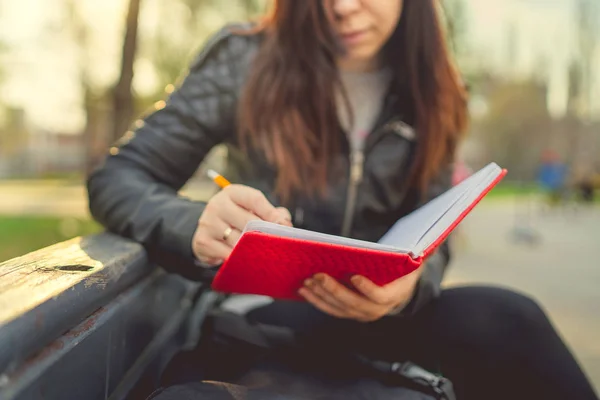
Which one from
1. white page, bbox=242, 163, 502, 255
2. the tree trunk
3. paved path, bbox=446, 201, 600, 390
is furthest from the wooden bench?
the tree trunk

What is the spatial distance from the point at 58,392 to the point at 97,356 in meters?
0.12

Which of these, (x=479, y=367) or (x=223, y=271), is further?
(x=479, y=367)

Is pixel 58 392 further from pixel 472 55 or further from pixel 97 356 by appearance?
pixel 472 55

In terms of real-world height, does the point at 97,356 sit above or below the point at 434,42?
below

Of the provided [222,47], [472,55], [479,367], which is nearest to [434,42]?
[222,47]

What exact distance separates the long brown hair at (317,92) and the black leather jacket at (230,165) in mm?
40

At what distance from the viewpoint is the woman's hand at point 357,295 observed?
975 millimetres

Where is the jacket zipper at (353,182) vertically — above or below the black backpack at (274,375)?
above

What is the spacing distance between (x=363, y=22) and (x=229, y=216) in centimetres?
70

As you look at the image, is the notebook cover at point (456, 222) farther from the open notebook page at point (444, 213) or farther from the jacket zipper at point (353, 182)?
the jacket zipper at point (353, 182)

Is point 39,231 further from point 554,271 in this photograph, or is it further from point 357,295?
point 357,295

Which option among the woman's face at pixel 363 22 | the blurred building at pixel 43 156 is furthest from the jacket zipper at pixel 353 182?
the blurred building at pixel 43 156

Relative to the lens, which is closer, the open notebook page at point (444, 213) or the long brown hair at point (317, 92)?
the open notebook page at point (444, 213)

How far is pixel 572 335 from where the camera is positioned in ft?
11.8
